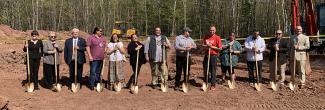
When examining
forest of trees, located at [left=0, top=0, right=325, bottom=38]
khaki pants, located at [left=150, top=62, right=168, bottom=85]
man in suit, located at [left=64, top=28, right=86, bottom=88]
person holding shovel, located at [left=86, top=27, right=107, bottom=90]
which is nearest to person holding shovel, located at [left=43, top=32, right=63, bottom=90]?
man in suit, located at [left=64, top=28, right=86, bottom=88]

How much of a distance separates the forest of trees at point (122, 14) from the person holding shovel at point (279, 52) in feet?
132

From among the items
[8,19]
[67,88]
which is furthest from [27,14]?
[67,88]

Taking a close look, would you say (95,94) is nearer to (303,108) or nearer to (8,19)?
(303,108)

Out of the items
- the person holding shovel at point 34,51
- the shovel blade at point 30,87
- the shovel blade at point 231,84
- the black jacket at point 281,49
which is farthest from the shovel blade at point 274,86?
the shovel blade at point 30,87

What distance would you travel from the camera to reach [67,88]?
12.2 m

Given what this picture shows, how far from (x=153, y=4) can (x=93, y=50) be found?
49501 millimetres

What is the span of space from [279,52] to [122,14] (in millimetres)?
53160

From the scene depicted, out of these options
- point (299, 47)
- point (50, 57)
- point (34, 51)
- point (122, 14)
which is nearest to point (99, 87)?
point (50, 57)

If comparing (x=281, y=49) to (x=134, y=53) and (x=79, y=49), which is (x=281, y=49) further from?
(x=79, y=49)

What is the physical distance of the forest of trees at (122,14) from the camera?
54938mm

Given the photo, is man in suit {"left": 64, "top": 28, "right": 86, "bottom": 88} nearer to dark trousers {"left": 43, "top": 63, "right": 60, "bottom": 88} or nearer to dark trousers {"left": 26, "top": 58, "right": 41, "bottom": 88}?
dark trousers {"left": 43, "top": 63, "right": 60, "bottom": 88}

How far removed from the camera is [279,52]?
12.5 m

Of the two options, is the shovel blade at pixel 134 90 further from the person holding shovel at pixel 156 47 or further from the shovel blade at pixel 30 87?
the shovel blade at pixel 30 87

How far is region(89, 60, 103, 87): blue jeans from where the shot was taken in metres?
11.8
